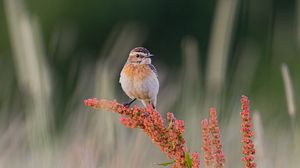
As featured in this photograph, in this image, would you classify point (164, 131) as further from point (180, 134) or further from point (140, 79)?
point (140, 79)

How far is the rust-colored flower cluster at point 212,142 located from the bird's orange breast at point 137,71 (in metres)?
1.73

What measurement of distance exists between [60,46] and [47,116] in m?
1.71

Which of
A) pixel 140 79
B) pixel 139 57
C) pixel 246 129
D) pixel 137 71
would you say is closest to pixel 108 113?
pixel 140 79

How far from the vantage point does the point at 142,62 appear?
4977 mm

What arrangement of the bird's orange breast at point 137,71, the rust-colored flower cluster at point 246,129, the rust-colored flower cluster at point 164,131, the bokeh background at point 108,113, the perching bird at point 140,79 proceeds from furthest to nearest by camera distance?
1. the bird's orange breast at point 137,71
2. the perching bird at point 140,79
3. the bokeh background at point 108,113
4. the rust-colored flower cluster at point 164,131
5. the rust-colored flower cluster at point 246,129

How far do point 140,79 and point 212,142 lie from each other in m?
1.74

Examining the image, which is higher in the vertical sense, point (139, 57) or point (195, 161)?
point (139, 57)

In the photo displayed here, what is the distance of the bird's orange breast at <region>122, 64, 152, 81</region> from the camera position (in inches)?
182

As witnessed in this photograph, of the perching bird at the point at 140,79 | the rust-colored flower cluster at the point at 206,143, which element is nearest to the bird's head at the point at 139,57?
the perching bird at the point at 140,79

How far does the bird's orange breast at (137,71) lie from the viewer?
4.63 metres

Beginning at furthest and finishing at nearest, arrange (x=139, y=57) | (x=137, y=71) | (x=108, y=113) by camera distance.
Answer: (x=139, y=57) → (x=137, y=71) → (x=108, y=113)

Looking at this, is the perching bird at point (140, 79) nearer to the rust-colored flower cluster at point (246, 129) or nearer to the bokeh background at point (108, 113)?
the bokeh background at point (108, 113)

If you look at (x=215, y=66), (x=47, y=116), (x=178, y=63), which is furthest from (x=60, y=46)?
(x=178, y=63)

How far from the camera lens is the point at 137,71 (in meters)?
4.76
